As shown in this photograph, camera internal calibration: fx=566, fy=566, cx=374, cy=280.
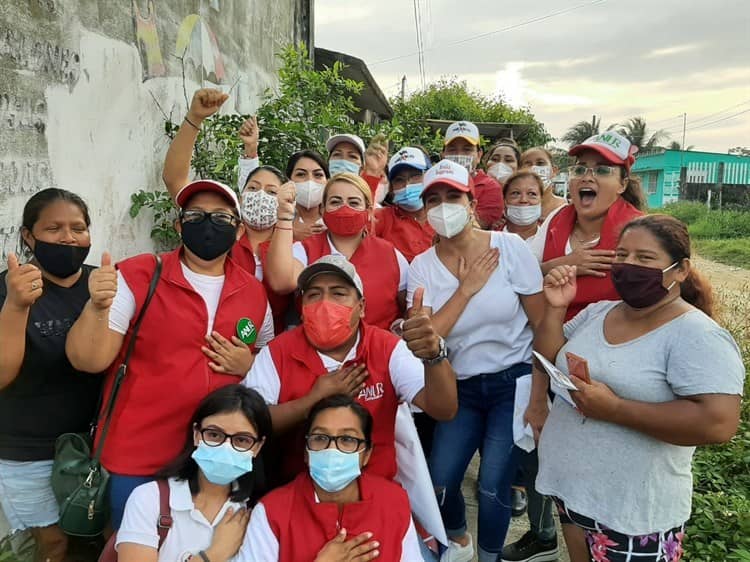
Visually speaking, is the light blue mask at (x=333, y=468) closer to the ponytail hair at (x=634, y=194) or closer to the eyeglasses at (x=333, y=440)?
the eyeglasses at (x=333, y=440)

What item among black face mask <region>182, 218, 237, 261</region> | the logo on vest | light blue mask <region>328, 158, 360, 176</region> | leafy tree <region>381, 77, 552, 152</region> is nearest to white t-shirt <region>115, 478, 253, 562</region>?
the logo on vest

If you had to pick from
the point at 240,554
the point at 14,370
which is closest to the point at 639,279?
the point at 240,554

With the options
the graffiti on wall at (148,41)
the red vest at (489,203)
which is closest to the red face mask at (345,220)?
the red vest at (489,203)

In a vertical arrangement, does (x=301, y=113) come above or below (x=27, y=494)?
above

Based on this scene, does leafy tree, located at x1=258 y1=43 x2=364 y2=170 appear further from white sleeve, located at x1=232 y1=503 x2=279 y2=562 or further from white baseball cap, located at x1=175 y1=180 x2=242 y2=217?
white sleeve, located at x1=232 y1=503 x2=279 y2=562

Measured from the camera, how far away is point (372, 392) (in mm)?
2477

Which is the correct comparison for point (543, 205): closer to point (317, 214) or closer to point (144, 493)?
point (317, 214)

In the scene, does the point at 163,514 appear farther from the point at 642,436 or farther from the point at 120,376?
the point at 642,436

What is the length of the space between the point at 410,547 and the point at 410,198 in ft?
7.57

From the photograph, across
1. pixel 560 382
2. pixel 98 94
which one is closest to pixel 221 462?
pixel 560 382

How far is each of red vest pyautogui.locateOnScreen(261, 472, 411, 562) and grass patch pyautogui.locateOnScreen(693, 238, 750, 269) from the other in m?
19.4

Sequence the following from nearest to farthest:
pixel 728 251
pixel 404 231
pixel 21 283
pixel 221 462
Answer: pixel 21 283, pixel 221 462, pixel 404 231, pixel 728 251

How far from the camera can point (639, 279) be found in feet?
7.16

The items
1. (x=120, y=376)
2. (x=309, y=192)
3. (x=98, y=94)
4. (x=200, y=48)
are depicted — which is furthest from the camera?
(x=200, y=48)
